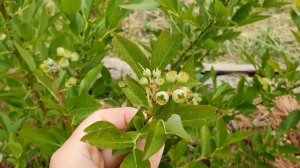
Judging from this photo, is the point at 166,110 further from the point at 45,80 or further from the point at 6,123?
the point at 6,123

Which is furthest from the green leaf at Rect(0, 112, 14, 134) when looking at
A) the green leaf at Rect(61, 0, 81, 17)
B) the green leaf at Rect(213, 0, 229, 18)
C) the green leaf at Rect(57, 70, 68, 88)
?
the green leaf at Rect(213, 0, 229, 18)

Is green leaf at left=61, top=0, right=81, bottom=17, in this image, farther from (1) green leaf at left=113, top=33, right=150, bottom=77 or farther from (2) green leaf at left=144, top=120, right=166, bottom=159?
(2) green leaf at left=144, top=120, right=166, bottom=159

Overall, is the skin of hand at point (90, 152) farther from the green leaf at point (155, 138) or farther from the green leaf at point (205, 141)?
the green leaf at point (205, 141)

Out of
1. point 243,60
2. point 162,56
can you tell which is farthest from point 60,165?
point 243,60

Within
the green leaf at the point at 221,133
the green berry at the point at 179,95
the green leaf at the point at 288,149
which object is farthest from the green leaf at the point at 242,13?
the green berry at the point at 179,95

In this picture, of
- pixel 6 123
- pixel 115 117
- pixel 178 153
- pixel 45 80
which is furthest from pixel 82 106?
pixel 178 153

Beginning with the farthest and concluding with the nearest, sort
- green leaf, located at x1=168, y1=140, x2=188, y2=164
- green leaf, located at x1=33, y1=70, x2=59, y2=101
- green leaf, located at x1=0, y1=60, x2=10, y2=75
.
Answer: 1. green leaf, located at x1=168, y1=140, x2=188, y2=164
2. green leaf, located at x1=0, y1=60, x2=10, y2=75
3. green leaf, located at x1=33, y1=70, x2=59, y2=101
